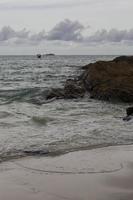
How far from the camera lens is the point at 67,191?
6445 mm

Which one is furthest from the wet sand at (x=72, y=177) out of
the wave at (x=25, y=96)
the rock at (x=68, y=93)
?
the rock at (x=68, y=93)

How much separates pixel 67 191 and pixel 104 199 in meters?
0.64

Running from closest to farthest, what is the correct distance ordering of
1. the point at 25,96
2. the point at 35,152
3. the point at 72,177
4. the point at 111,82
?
the point at 72,177, the point at 35,152, the point at 111,82, the point at 25,96

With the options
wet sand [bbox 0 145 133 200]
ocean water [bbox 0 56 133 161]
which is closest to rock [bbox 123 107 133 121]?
ocean water [bbox 0 56 133 161]

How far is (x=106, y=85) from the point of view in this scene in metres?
21.0

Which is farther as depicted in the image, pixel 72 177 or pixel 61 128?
pixel 61 128

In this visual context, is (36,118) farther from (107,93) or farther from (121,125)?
(107,93)

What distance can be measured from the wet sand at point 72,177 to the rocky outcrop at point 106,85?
10373mm

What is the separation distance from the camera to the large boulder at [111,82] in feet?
64.1

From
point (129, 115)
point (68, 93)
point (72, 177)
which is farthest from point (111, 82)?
point (72, 177)

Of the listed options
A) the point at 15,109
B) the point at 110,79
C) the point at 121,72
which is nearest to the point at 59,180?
the point at 15,109

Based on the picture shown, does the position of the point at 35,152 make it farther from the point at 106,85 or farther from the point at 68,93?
the point at 68,93

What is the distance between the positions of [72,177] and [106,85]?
1396 centimetres

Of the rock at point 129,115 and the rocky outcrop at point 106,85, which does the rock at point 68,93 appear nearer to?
the rocky outcrop at point 106,85
